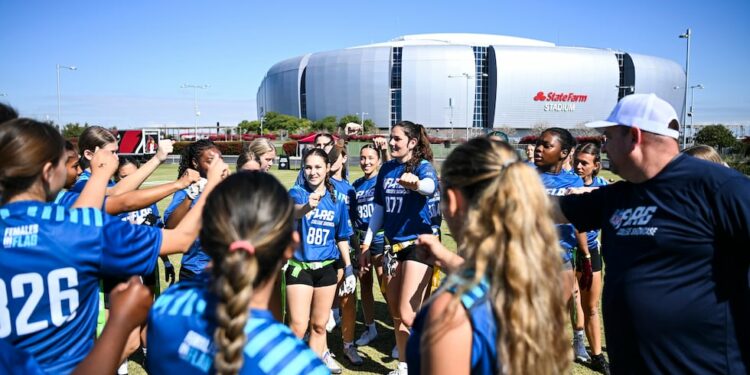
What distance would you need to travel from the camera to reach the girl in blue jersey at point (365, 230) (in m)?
6.48

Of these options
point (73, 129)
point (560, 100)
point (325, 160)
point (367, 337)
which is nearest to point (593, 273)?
point (367, 337)

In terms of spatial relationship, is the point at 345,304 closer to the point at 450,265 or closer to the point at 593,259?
the point at 593,259

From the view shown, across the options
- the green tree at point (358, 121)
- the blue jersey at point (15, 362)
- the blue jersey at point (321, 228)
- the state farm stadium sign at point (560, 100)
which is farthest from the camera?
the state farm stadium sign at point (560, 100)

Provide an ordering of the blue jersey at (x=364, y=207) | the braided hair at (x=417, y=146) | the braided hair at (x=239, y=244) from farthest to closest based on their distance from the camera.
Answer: the blue jersey at (x=364, y=207) → the braided hair at (x=417, y=146) → the braided hair at (x=239, y=244)

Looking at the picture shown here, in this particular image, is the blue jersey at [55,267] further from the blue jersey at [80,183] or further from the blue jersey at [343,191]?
the blue jersey at [343,191]

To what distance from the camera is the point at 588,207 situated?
331 cm

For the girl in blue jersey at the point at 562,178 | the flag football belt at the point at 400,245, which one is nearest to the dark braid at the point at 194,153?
the flag football belt at the point at 400,245

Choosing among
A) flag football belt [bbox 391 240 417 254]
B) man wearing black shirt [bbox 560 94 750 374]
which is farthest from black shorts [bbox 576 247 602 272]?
man wearing black shirt [bbox 560 94 750 374]

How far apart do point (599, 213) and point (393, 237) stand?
2.41 m

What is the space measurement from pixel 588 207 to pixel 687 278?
0.80 metres

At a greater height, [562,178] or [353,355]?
[562,178]

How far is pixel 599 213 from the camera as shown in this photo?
3279 millimetres

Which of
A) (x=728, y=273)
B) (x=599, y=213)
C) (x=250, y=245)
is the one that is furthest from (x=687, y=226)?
(x=250, y=245)

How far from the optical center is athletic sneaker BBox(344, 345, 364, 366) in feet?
18.8
